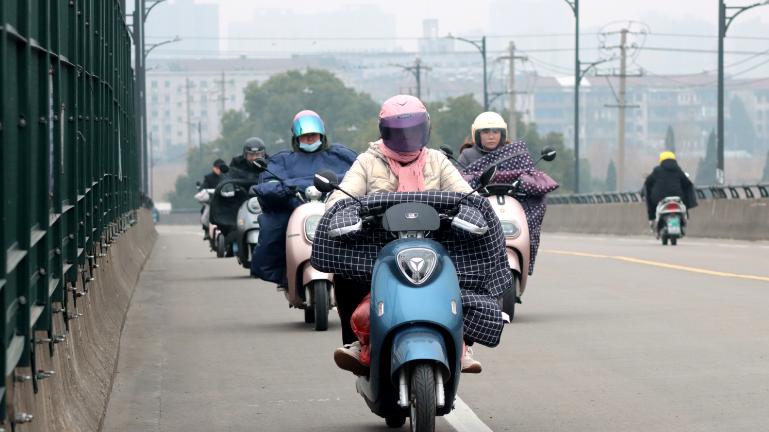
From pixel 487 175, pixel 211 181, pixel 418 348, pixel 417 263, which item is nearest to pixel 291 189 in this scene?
pixel 487 175

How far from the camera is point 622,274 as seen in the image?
2225cm

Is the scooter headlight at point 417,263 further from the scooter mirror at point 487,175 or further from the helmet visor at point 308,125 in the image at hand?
the helmet visor at point 308,125

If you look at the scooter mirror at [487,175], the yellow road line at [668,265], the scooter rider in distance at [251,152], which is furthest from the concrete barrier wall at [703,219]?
the scooter mirror at [487,175]

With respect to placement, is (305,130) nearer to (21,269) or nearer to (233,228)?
(21,269)

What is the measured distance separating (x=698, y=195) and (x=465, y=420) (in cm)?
3232

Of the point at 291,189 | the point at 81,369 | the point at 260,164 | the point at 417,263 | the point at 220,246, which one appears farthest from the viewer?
the point at 220,246

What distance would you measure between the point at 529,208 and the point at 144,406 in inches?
233

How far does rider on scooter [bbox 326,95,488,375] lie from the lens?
9.43m

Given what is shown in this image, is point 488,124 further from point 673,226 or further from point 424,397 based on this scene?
point 673,226

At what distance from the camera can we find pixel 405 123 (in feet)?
31.3

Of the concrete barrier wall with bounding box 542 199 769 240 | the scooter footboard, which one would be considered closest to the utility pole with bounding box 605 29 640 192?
the concrete barrier wall with bounding box 542 199 769 240

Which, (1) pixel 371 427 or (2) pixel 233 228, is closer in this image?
(1) pixel 371 427

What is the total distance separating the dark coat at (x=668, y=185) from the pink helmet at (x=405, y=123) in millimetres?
24387

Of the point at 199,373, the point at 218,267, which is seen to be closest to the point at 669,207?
the point at 218,267
